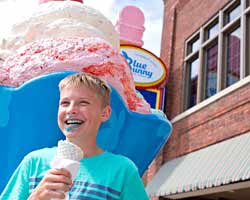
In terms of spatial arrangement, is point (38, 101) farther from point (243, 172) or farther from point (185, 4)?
point (185, 4)

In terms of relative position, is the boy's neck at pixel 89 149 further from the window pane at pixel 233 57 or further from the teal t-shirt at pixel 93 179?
the window pane at pixel 233 57

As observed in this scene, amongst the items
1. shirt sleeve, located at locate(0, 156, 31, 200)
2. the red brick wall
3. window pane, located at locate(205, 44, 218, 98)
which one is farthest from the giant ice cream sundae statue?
window pane, located at locate(205, 44, 218, 98)

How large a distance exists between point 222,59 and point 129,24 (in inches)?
97.5

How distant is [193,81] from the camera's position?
12211mm

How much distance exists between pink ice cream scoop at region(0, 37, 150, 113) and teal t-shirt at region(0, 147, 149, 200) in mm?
802

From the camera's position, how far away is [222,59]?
10523 millimetres

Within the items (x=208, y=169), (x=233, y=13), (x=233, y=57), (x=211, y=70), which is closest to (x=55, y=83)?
(x=208, y=169)

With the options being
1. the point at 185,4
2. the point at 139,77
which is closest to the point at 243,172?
the point at 139,77

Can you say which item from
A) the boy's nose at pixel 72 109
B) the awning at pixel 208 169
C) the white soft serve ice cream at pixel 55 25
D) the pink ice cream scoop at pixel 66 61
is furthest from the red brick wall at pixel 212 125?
the boy's nose at pixel 72 109

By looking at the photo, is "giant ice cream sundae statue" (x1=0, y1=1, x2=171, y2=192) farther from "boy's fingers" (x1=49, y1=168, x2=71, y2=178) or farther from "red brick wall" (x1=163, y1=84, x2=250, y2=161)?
"red brick wall" (x1=163, y1=84, x2=250, y2=161)

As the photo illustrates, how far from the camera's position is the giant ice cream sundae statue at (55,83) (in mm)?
2400

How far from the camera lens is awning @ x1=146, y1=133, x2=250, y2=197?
7797 mm

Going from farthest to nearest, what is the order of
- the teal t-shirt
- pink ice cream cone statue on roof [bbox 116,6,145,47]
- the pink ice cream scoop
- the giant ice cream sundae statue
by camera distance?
1. pink ice cream cone statue on roof [bbox 116,6,145,47]
2. the pink ice cream scoop
3. the giant ice cream sundae statue
4. the teal t-shirt

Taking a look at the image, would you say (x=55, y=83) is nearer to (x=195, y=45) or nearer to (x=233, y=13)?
(x=233, y=13)
